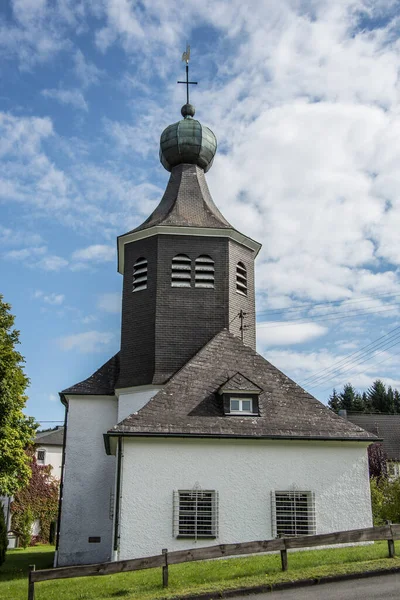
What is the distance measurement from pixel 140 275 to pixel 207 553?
1269cm

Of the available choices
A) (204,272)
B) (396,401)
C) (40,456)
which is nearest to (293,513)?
(204,272)

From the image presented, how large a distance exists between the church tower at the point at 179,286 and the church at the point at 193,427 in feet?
0.13

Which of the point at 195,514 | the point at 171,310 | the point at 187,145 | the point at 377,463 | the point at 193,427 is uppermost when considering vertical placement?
the point at 187,145

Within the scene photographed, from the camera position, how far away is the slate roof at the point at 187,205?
23328mm

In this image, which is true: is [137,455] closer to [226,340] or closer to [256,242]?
[226,340]

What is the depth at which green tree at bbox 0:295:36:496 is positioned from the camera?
72.6ft

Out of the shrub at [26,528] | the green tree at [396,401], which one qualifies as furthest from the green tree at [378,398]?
the shrub at [26,528]

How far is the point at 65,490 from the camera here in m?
21.0

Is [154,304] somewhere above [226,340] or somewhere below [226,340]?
above

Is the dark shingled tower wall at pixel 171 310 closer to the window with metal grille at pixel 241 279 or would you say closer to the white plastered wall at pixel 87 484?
the window with metal grille at pixel 241 279

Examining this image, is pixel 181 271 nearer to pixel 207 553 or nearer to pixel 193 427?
pixel 193 427

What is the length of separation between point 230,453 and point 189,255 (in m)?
8.39

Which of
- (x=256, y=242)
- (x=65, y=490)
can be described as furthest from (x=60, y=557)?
(x=256, y=242)

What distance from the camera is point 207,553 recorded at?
458 inches
